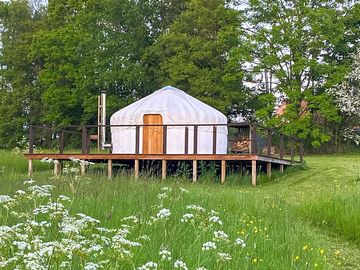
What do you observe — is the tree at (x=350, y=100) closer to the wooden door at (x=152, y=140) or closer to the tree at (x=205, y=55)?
the tree at (x=205, y=55)

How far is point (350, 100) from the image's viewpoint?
20594 mm

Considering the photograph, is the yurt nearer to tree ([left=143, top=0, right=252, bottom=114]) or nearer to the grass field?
the grass field

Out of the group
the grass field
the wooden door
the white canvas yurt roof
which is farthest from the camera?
the white canvas yurt roof

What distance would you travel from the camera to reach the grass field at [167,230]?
2121mm

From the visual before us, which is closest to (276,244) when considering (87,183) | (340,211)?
(340,211)

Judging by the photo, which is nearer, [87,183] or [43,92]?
[87,183]

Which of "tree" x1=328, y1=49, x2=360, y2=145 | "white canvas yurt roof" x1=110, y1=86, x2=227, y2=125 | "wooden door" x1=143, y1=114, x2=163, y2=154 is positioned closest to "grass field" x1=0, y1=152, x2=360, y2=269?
"wooden door" x1=143, y1=114, x2=163, y2=154

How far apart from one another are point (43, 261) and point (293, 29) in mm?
20733

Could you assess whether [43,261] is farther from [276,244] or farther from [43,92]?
[43,92]

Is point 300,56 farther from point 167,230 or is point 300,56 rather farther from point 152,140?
point 167,230

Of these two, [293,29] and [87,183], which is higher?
[293,29]

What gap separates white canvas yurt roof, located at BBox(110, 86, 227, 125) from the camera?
13.8 meters

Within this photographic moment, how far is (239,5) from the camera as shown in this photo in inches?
935

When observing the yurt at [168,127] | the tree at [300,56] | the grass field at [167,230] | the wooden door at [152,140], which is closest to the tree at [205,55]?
the tree at [300,56]
